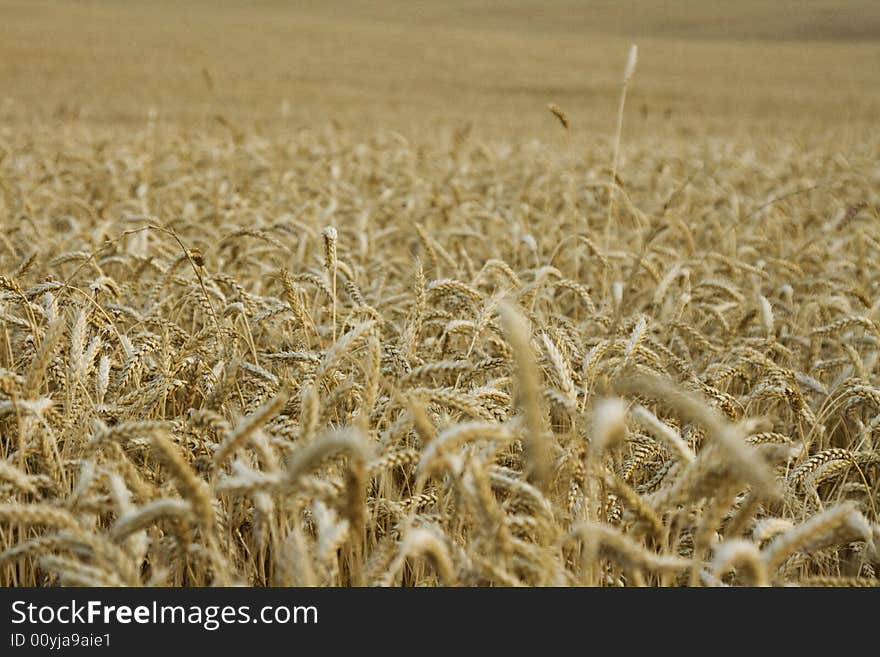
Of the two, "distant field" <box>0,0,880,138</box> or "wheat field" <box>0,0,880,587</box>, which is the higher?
"distant field" <box>0,0,880,138</box>

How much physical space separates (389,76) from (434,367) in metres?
28.0

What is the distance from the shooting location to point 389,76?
1104 inches

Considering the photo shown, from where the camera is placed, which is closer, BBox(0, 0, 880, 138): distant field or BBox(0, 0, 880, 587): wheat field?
BBox(0, 0, 880, 587): wheat field

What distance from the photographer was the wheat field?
1265 mm

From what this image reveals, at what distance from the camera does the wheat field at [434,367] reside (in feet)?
4.15

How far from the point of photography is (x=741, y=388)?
2.89 m

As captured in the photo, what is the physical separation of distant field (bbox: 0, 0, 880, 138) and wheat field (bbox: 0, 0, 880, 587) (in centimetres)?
677

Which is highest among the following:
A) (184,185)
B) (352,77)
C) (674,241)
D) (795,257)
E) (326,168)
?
(352,77)

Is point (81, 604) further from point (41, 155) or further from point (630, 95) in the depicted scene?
point (630, 95)

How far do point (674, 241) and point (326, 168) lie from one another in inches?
148

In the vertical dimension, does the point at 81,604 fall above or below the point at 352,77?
below

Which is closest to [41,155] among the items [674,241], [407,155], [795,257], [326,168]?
[326,168]

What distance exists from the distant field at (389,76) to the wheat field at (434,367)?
6.77 metres

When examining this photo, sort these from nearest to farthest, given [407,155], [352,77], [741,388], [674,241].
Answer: [741,388], [674,241], [407,155], [352,77]
